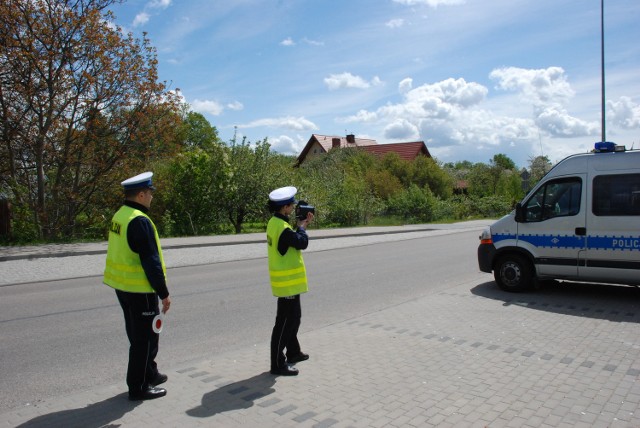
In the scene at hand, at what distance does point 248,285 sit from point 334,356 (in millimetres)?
4924

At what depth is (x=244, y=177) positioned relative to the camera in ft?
82.4

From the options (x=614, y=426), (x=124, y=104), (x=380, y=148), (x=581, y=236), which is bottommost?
(x=614, y=426)

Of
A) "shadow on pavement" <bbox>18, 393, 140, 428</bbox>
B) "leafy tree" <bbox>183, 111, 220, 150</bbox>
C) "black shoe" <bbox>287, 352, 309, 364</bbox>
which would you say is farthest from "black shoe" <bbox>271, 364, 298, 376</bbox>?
"leafy tree" <bbox>183, 111, 220, 150</bbox>

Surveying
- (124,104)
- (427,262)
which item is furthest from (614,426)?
(124,104)

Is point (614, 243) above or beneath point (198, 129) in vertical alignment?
beneath

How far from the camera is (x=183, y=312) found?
7.52 meters

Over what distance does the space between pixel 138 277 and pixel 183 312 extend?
3653mm

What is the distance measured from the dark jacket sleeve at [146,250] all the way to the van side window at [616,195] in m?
6.90

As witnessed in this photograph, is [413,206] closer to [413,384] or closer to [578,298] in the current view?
[578,298]

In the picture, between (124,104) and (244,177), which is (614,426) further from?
(244,177)

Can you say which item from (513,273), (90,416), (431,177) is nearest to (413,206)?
(431,177)

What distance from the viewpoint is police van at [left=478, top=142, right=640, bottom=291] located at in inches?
304

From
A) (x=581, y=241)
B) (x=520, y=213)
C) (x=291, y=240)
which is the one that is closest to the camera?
(x=291, y=240)

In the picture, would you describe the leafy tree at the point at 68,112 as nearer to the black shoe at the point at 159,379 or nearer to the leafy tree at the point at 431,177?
the black shoe at the point at 159,379
